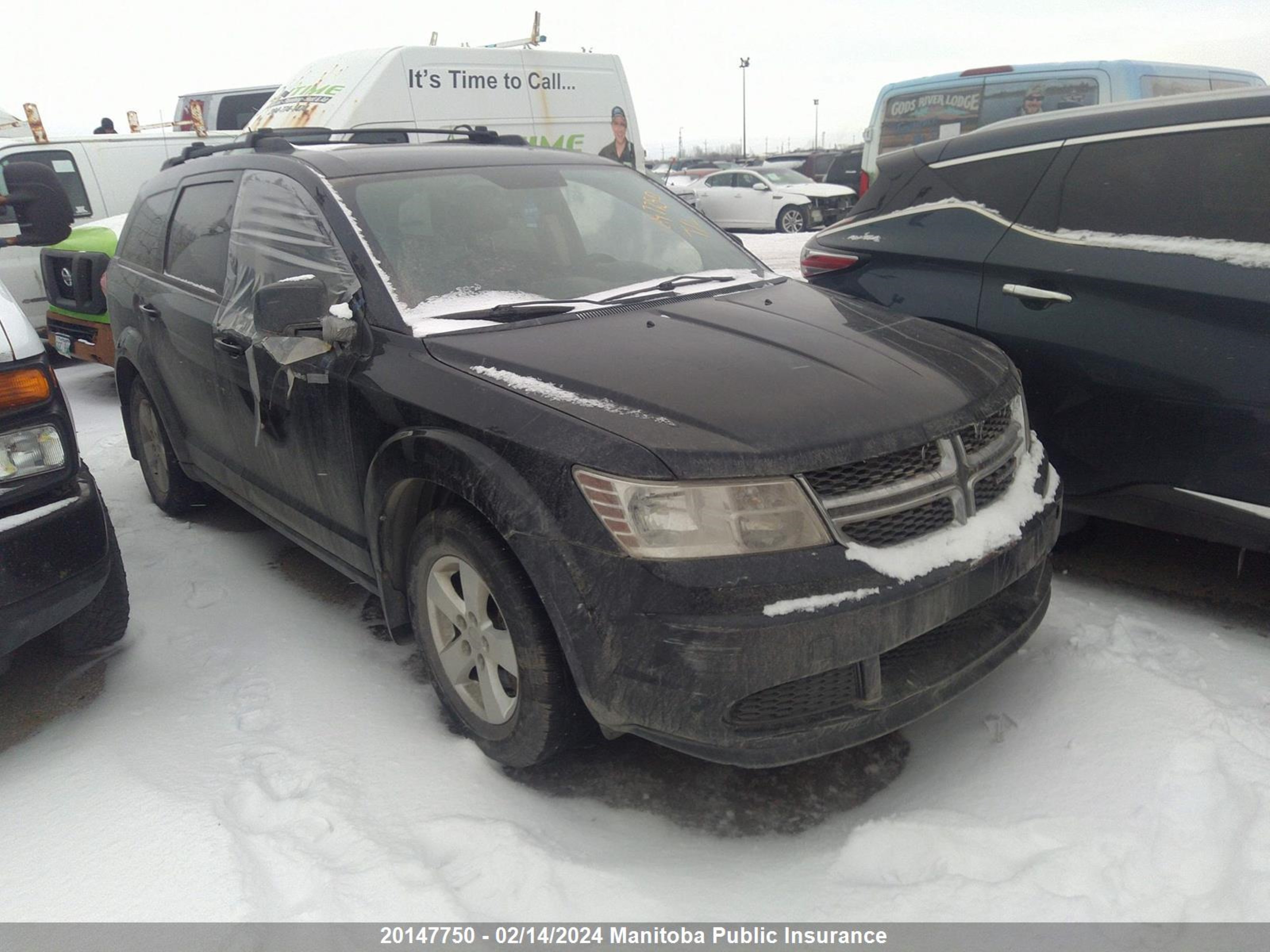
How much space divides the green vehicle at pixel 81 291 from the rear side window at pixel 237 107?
6520 mm

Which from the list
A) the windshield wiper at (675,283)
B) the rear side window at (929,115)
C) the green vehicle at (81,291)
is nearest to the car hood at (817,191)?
the rear side window at (929,115)

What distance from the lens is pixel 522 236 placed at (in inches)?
130

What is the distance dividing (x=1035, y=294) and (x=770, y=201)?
16.7 m

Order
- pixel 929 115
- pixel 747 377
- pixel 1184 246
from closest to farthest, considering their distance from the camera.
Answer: pixel 747 377 < pixel 1184 246 < pixel 929 115

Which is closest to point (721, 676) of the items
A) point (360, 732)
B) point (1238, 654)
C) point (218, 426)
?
point (360, 732)

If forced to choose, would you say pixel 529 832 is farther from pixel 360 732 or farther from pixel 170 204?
pixel 170 204

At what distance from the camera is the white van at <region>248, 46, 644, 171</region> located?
8.55 meters

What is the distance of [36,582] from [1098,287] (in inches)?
137

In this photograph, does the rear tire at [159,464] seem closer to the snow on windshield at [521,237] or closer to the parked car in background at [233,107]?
the snow on windshield at [521,237]

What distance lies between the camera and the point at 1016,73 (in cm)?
911

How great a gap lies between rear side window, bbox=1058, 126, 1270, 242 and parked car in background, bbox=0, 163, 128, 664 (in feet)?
11.2

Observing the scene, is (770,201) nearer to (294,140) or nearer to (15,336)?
(294,140)

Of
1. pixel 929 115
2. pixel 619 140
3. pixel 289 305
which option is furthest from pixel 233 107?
pixel 289 305

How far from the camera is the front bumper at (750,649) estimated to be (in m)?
2.13
